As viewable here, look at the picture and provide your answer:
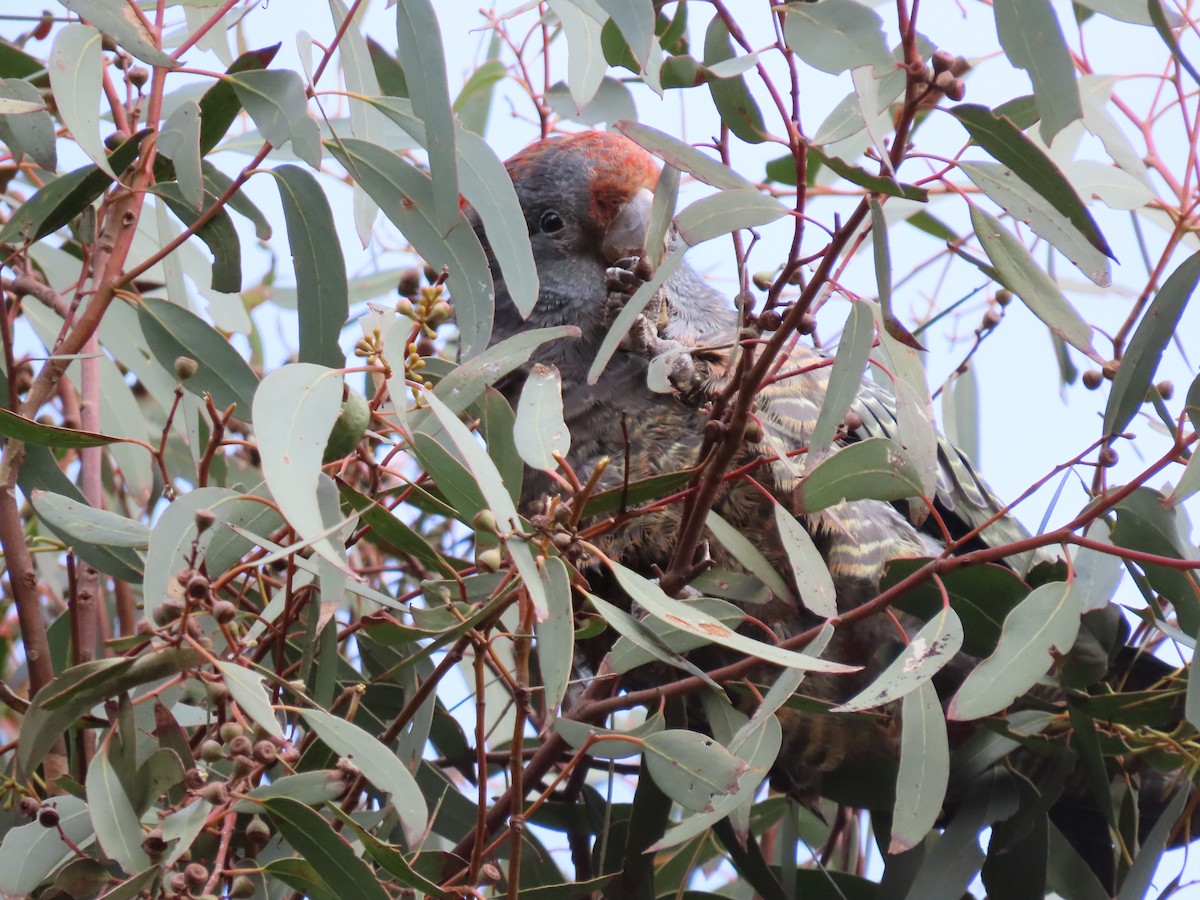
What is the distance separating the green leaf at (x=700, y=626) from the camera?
106 cm

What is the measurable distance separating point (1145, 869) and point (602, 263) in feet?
4.57

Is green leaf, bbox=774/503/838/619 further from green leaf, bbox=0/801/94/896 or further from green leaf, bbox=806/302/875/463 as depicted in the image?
green leaf, bbox=0/801/94/896

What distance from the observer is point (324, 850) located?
3.71ft

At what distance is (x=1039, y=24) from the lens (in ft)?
3.28

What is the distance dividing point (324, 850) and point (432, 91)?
2.23 feet

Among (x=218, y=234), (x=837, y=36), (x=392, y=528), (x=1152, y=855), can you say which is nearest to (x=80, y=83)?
(x=218, y=234)

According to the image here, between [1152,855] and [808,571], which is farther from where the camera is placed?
[1152,855]

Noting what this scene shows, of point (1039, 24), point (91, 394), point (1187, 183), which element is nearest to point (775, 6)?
point (1039, 24)

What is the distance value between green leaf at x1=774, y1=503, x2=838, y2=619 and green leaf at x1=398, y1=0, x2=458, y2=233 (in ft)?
1.42

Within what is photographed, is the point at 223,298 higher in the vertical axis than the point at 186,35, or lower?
lower

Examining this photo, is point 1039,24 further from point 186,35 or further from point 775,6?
point 186,35

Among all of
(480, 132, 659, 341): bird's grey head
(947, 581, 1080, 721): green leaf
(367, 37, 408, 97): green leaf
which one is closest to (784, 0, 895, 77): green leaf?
(947, 581, 1080, 721): green leaf

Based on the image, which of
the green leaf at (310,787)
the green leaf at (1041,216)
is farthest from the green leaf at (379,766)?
the green leaf at (1041,216)

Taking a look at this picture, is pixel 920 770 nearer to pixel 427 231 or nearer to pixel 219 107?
pixel 427 231
